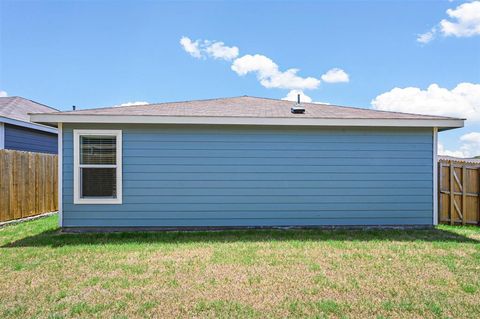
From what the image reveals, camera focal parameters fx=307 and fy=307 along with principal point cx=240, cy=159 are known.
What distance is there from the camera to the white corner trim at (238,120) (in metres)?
6.22

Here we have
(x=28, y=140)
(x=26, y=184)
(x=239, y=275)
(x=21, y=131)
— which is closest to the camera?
(x=239, y=275)

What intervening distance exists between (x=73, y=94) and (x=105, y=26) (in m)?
4.99

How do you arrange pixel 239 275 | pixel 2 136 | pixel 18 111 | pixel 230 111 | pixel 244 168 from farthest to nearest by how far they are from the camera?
pixel 18 111
pixel 2 136
pixel 230 111
pixel 244 168
pixel 239 275

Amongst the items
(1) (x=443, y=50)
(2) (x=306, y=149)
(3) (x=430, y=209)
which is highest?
(1) (x=443, y=50)

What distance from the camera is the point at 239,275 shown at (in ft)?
13.0

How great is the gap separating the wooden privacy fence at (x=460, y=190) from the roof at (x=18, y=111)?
10.6 m

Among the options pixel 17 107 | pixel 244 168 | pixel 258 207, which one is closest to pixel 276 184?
pixel 258 207

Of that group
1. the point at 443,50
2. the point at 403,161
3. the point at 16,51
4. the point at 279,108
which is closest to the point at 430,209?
the point at 403,161

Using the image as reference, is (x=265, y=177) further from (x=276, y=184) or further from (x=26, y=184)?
(x=26, y=184)

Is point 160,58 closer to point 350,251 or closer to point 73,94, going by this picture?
point 73,94

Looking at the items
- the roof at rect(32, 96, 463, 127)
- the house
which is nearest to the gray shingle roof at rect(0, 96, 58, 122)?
the roof at rect(32, 96, 463, 127)

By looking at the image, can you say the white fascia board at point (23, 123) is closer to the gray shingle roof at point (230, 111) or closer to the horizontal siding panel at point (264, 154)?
the gray shingle roof at point (230, 111)

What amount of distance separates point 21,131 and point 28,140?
1.27 ft

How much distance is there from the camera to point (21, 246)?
5.50 m
